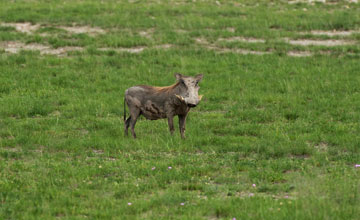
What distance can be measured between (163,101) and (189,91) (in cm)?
89

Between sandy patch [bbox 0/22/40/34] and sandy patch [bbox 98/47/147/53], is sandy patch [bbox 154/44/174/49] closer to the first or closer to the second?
sandy patch [bbox 98/47/147/53]

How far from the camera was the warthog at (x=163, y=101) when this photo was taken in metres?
11.9

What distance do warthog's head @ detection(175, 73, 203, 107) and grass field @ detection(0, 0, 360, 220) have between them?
93 cm

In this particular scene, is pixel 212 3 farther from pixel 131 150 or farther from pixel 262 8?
pixel 131 150

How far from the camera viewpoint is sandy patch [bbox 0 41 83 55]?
21.1m

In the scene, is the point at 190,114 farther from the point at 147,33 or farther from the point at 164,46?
the point at 147,33

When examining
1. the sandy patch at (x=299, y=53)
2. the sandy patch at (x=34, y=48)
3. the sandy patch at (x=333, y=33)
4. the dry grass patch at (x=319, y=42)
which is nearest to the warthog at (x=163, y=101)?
the sandy patch at (x=34, y=48)

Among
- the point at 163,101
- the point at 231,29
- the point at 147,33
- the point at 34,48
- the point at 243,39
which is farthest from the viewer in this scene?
the point at 231,29

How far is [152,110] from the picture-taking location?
41.3ft

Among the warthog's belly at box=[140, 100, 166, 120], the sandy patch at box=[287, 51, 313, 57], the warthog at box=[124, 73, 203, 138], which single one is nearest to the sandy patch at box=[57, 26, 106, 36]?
the sandy patch at box=[287, 51, 313, 57]

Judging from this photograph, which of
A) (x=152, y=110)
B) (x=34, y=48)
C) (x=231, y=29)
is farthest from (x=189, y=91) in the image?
(x=231, y=29)

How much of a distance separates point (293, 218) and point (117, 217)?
222cm

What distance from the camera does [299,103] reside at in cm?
1578

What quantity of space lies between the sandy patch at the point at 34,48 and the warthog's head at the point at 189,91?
997 cm
